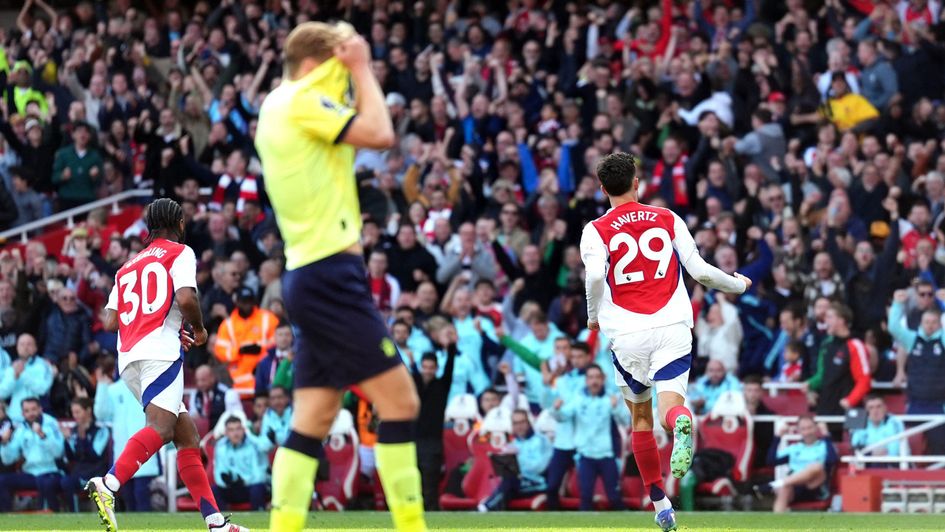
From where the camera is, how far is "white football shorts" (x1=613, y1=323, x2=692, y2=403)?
955 centimetres

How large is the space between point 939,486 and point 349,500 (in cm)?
595

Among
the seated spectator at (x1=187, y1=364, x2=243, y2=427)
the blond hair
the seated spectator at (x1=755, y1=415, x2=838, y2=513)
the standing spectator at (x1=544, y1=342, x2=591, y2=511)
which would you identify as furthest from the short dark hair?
the seated spectator at (x1=187, y1=364, x2=243, y2=427)

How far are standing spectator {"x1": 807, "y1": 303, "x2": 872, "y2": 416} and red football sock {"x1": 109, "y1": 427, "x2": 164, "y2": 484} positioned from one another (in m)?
8.56

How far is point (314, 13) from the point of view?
23.6 meters

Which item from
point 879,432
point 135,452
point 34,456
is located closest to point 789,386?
point 879,432

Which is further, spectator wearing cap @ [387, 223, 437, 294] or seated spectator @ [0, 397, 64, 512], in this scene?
spectator wearing cap @ [387, 223, 437, 294]

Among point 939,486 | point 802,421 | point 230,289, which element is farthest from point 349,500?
point 939,486

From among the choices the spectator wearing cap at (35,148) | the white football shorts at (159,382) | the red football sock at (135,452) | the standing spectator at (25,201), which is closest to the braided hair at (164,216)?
the white football shorts at (159,382)

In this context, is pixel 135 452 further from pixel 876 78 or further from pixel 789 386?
pixel 876 78

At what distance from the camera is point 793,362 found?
16625 millimetres

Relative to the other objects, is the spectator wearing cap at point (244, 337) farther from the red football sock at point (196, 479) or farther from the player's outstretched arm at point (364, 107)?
the player's outstretched arm at point (364, 107)

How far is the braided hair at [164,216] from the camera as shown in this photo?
396 inches

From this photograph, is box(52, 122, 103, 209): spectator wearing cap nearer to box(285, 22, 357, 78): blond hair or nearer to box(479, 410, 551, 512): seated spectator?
box(479, 410, 551, 512): seated spectator

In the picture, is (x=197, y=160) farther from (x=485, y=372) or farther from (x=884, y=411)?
(x=884, y=411)
